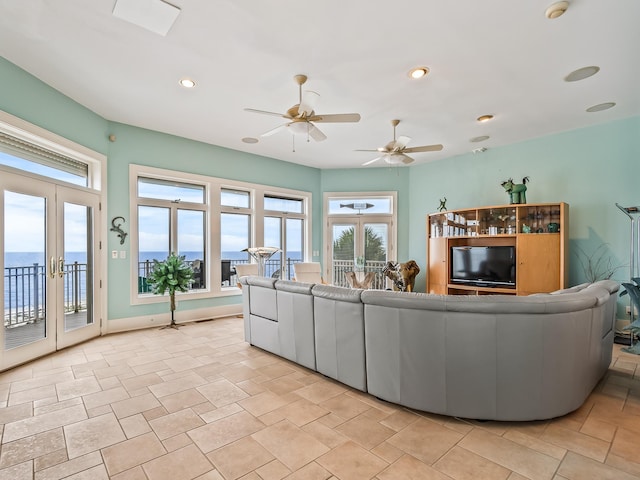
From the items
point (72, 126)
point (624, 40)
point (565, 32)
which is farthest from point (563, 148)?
point (72, 126)

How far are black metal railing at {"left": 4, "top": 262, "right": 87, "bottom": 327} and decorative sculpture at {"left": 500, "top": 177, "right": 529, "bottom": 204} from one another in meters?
6.44

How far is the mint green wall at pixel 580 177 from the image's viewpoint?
4543mm

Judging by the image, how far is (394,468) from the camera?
1795 mm

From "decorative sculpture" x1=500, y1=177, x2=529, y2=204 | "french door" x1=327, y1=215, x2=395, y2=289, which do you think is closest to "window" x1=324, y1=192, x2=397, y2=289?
"french door" x1=327, y1=215, x2=395, y2=289

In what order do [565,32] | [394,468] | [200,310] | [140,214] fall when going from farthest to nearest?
[200,310] → [140,214] → [565,32] → [394,468]

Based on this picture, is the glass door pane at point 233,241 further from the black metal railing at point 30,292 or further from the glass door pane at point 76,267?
the black metal railing at point 30,292

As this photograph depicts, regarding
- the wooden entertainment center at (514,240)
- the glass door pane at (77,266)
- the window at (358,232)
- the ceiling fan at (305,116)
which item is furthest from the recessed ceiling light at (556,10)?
the glass door pane at (77,266)

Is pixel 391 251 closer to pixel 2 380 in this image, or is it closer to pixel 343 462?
pixel 343 462

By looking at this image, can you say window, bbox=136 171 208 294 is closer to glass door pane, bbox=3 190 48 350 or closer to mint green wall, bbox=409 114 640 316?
glass door pane, bbox=3 190 48 350

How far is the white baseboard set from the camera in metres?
4.72

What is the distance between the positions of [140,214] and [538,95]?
224 inches

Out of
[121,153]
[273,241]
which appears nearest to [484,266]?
[273,241]

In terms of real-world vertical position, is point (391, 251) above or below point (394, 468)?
above

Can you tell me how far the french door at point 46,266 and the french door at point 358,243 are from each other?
14.6 feet
